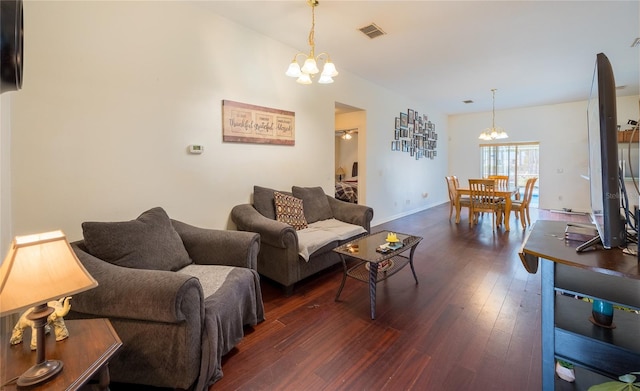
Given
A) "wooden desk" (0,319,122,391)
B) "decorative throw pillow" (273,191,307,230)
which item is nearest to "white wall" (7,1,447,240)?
"decorative throw pillow" (273,191,307,230)

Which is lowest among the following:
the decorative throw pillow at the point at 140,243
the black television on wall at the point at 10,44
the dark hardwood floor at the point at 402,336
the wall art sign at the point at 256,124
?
the dark hardwood floor at the point at 402,336

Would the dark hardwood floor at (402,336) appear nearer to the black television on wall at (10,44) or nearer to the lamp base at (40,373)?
the lamp base at (40,373)

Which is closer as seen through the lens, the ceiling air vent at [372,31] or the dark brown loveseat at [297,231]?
the dark brown loveseat at [297,231]

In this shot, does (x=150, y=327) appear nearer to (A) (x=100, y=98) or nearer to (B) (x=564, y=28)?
(A) (x=100, y=98)

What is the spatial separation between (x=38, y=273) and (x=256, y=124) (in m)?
2.59

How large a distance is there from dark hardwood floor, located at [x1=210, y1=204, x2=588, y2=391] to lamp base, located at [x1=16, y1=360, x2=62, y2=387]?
759mm

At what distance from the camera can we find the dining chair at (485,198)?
4.86 m

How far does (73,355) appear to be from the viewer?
105 cm

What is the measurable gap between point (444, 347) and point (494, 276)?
1.54 m

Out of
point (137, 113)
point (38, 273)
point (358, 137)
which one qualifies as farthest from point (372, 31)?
A: point (38, 273)

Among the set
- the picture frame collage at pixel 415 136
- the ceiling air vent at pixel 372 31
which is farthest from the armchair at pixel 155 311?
the picture frame collage at pixel 415 136

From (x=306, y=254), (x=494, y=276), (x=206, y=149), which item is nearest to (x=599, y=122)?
(x=306, y=254)

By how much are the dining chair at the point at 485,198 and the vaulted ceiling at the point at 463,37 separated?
192cm

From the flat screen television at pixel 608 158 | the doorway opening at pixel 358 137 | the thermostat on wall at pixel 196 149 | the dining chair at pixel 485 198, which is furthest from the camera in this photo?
the doorway opening at pixel 358 137
